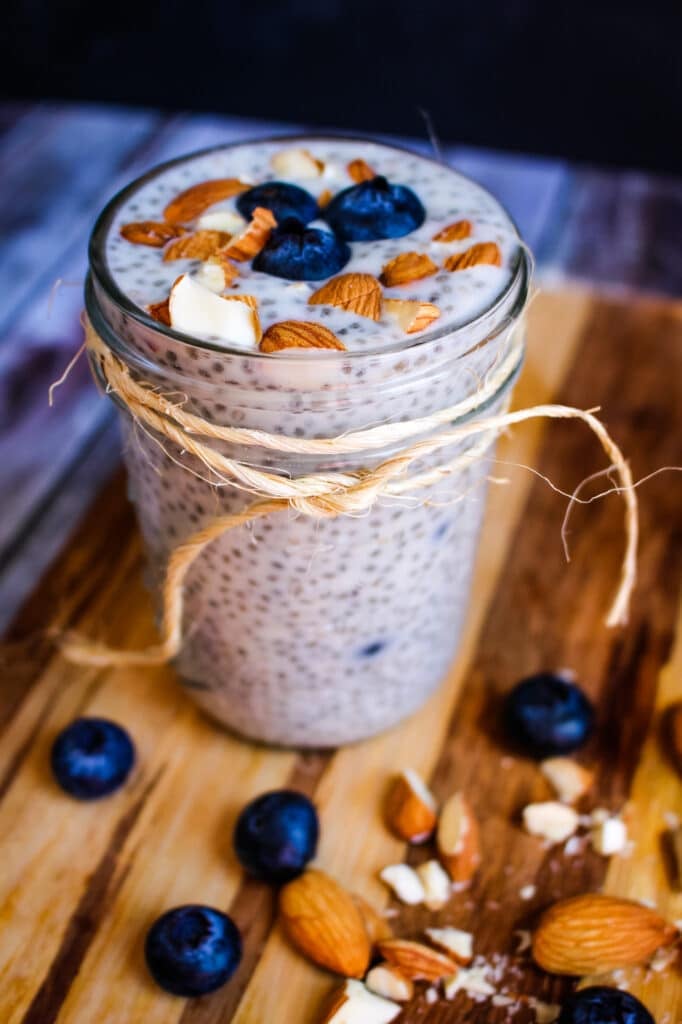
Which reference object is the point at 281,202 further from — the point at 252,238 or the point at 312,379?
the point at 312,379

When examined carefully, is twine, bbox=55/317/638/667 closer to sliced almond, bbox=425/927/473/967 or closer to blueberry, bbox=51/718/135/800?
blueberry, bbox=51/718/135/800

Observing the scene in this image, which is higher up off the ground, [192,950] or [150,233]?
[150,233]

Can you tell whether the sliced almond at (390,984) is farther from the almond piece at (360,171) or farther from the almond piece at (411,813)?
the almond piece at (360,171)

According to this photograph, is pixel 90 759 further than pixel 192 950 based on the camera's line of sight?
Yes

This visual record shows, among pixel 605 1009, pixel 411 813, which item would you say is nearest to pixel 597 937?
pixel 605 1009

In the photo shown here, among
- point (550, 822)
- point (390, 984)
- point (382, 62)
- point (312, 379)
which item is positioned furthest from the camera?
point (382, 62)

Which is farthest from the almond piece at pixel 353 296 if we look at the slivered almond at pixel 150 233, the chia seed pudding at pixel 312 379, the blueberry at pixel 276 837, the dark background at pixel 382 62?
the dark background at pixel 382 62

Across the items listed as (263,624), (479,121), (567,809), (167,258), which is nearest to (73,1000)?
(263,624)
